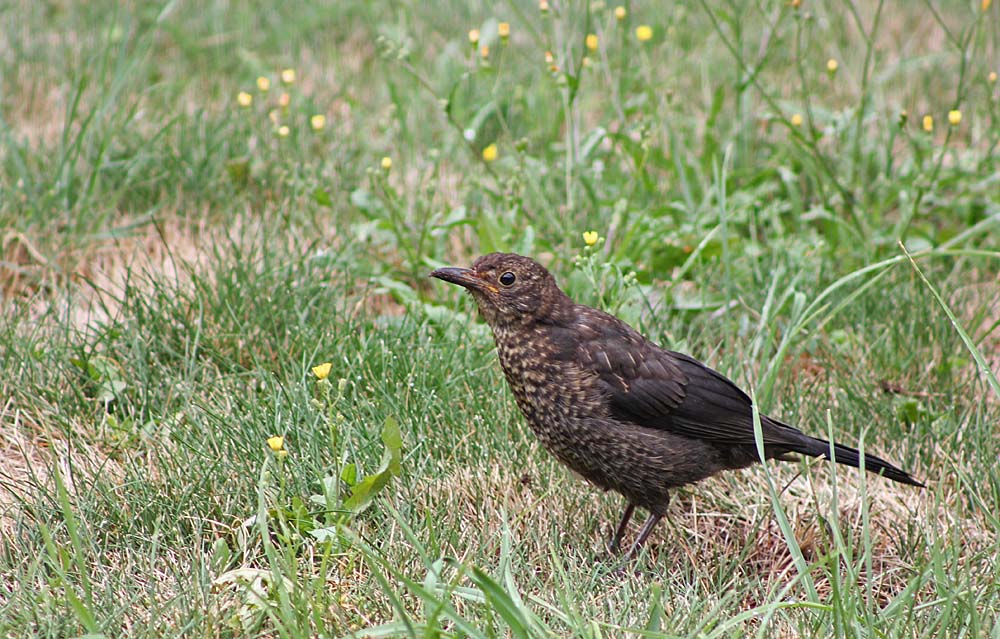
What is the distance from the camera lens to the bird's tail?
3.70 metres

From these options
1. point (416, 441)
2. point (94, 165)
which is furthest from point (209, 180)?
point (416, 441)

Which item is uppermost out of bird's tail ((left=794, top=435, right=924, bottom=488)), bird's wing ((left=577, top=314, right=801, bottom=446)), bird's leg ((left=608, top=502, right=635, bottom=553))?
bird's wing ((left=577, top=314, right=801, bottom=446))

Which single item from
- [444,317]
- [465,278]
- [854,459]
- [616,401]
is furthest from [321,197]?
[854,459]

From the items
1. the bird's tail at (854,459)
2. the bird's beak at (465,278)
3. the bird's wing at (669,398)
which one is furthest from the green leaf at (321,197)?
the bird's tail at (854,459)

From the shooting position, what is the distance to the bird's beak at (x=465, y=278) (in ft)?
13.0

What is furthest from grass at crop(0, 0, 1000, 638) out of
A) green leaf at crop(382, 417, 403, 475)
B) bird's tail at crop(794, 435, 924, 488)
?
bird's tail at crop(794, 435, 924, 488)

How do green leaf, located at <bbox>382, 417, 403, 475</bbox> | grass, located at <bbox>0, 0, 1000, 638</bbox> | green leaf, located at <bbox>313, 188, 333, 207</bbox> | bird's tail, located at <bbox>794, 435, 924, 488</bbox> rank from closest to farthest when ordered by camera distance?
grass, located at <bbox>0, 0, 1000, 638</bbox>
green leaf, located at <bbox>382, 417, 403, 475</bbox>
bird's tail, located at <bbox>794, 435, 924, 488</bbox>
green leaf, located at <bbox>313, 188, 333, 207</bbox>

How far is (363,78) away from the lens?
22.7ft

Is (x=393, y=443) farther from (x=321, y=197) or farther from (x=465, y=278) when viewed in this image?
(x=321, y=197)

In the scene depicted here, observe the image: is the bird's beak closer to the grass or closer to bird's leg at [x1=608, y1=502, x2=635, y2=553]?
the grass

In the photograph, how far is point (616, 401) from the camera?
3.82 m

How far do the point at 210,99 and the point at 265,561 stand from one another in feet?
11.8

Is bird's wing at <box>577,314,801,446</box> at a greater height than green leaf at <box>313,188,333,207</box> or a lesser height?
lesser

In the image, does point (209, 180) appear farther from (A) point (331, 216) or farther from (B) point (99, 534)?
(B) point (99, 534)
